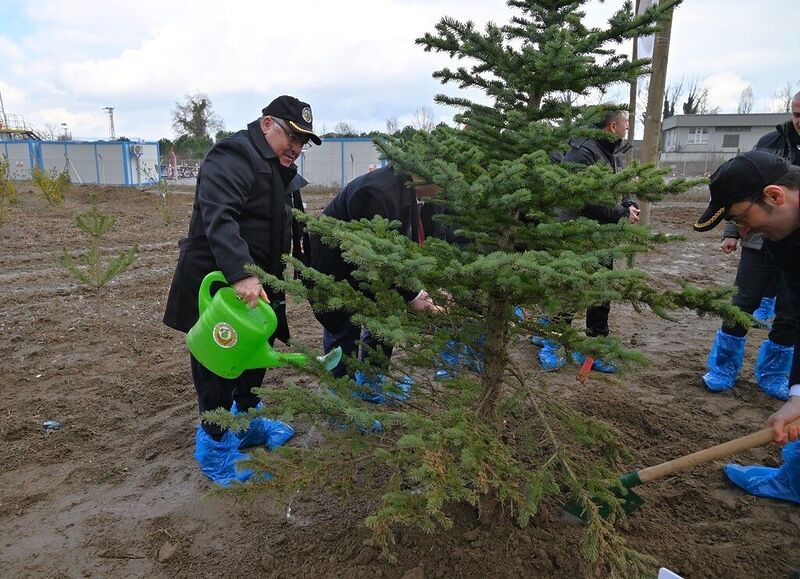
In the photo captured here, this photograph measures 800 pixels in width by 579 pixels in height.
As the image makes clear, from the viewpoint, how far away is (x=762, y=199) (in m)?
2.18

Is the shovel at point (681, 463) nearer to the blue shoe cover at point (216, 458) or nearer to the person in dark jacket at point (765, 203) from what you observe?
the person in dark jacket at point (765, 203)

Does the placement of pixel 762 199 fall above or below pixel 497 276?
above

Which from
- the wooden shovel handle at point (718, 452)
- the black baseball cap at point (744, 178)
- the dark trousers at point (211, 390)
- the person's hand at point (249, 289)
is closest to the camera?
the black baseball cap at point (744, 178)

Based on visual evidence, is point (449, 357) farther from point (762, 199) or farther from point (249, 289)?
point (762, 199)

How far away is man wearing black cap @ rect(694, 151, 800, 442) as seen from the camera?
2.15 metres

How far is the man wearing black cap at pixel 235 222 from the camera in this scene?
2.68m

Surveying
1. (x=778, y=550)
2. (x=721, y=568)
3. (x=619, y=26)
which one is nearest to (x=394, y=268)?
(x=619, y=26)

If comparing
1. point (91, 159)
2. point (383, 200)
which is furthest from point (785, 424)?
point (91, 159)

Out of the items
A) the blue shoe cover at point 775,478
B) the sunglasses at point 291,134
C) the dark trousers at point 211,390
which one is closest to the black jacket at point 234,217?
the sunglasses at point 291,134

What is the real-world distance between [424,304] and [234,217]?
1.12 meters

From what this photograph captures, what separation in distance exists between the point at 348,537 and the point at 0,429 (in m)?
2.65

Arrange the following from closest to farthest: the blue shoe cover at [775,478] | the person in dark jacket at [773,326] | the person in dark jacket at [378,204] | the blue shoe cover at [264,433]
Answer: the blue shoe cover at [775,478], the person in dark jacket at [378,204], the blue shoe cover at [264,433], the person in dark jacket at [773,326]

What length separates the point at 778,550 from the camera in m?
2.45

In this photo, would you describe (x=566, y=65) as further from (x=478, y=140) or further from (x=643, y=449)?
(x=643, y=449)
